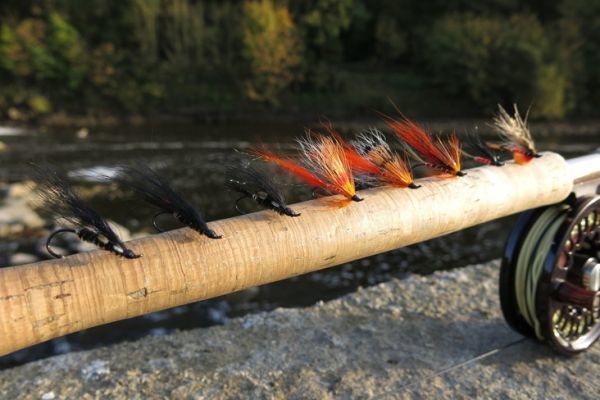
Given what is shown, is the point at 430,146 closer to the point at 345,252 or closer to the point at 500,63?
the point at 345,252

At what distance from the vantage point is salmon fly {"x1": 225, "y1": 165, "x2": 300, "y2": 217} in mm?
2268

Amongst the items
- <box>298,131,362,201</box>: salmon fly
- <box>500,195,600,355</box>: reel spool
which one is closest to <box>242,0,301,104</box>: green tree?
<box>500,195,600,355</box>: reel spool

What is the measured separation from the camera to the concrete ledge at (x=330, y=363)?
3.15 metres

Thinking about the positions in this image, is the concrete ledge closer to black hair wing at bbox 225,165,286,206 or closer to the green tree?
black hair wing at bbox 225,165,286,206

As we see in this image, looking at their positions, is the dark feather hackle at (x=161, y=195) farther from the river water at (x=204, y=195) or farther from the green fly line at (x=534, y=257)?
the green fly line at (x=534, y=257)

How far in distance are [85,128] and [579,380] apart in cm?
2852

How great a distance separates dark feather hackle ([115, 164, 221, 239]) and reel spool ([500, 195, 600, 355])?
196 centimetres

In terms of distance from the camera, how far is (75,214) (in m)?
1.95

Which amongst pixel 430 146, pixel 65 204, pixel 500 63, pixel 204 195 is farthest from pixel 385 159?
pixel 500 63

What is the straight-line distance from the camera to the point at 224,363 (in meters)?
3.48

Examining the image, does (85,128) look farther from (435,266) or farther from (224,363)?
(224,363)

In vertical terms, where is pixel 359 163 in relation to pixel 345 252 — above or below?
above

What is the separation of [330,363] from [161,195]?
1771mm

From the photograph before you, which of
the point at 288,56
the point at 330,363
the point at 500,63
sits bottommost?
the point at 288,56
